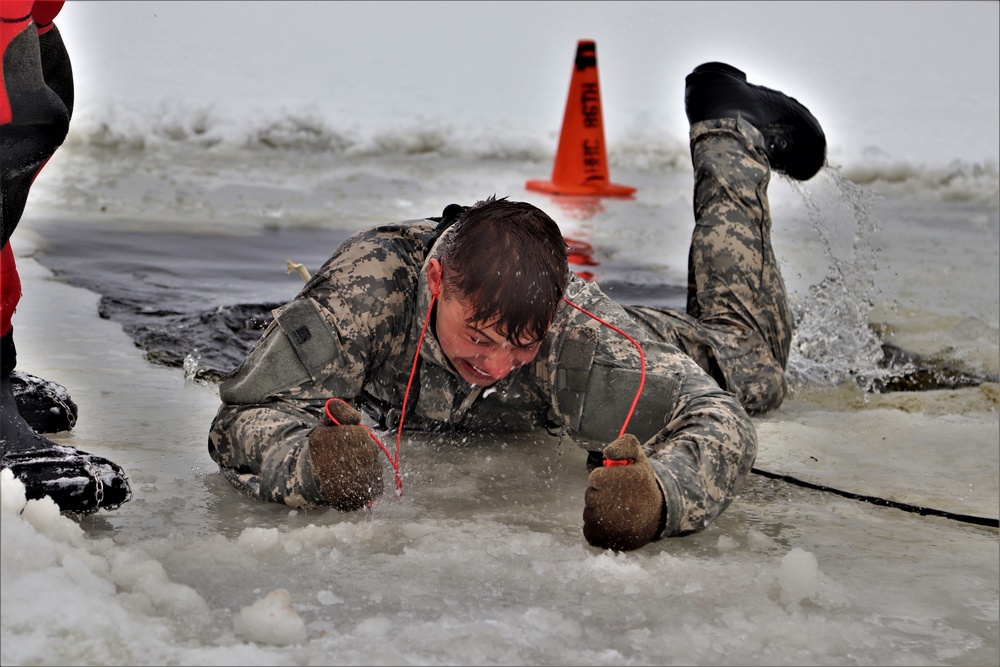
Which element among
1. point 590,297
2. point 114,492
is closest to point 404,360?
point 590,297

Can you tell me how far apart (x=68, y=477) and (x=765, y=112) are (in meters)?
2.47

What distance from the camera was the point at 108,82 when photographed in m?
12.0

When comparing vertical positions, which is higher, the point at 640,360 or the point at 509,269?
the point at 509,269

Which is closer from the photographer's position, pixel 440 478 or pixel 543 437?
pixel 440 478

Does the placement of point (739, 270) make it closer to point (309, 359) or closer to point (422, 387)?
point (422, 387)

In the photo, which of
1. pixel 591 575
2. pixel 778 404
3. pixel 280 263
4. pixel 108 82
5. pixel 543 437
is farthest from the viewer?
pixel 108 82

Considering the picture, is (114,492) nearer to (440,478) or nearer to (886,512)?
(440,478)

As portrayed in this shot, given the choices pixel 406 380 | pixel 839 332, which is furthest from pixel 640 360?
pixel 839 332

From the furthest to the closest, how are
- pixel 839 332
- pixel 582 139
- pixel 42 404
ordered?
1. pixel 582 139
2. pixel 839 332
3. pixel 42 404

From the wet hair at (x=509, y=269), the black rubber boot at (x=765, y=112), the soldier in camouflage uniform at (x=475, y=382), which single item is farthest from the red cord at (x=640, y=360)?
the black rubber boot at (x=765, y=112)

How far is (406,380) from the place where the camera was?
2607 mm

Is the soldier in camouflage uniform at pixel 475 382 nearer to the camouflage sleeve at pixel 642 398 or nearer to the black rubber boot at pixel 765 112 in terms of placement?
the camouflage sleeve at pixel 642 398

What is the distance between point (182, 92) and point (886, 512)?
10.7 metres

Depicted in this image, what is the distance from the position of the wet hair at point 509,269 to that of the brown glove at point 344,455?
0.30 m
